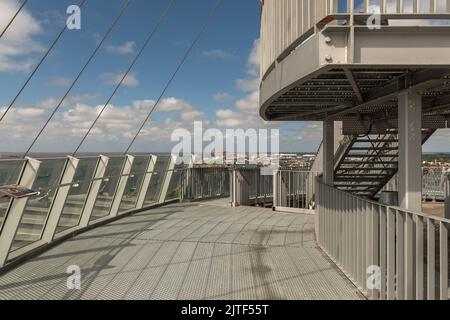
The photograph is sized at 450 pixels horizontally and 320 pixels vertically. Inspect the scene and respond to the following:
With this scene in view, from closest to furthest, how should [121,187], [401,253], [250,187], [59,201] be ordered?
[401,253] → [59,201] → [121,187] → [250,187]

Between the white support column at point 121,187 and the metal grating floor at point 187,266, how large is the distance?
713 mm

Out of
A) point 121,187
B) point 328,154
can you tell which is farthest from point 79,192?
point 328,154

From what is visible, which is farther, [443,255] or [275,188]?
[275,188]

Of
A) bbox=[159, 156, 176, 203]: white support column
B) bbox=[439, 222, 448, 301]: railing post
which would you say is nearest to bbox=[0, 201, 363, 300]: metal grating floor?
bbox=[439, 222, 448, 301]: railing post

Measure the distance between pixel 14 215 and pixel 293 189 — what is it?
778cm

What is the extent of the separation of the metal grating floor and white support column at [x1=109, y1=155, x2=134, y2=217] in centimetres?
71

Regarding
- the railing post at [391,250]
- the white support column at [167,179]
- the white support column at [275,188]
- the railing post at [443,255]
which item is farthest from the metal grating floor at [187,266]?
the white support column at [167,179]

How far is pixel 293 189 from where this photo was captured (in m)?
11.0

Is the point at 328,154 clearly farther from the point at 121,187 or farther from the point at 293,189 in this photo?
the point at 121,187

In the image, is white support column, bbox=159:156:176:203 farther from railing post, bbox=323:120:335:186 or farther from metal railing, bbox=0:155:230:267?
railing post, bbox=323:120:335:186

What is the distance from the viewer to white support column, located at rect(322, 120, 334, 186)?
22.1ft
